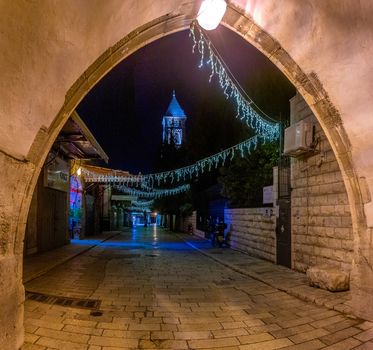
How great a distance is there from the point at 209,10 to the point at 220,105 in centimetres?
1802

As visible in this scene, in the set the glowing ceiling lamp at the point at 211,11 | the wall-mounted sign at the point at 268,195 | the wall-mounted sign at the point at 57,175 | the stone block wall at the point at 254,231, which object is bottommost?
the stone block wall at the point at 254,231

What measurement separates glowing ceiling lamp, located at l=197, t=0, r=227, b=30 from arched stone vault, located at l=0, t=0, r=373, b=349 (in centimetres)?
25

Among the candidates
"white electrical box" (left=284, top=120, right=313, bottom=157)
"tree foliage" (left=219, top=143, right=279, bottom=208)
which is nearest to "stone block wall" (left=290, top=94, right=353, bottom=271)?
"white electrical box" (left=284, top=120, right=313, bottom=157)

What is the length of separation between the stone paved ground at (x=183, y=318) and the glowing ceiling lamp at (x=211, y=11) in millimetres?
4100

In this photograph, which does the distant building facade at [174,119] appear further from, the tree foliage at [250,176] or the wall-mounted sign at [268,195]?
the wall-mounted sign at [268,195]

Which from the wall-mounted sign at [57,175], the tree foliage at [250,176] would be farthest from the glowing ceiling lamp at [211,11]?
the wall-mounted sign at [57,175]

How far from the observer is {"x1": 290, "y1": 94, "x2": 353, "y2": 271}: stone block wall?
7492 mm

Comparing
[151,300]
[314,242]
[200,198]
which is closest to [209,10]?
[151,300]

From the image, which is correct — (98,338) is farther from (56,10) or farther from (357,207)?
(357,207)

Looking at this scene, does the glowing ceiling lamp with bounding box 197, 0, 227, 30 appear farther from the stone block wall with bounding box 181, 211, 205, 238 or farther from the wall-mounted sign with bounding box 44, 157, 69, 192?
the stone block wall with bounding box 181, 211, 205, 238

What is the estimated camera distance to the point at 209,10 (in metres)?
4.12

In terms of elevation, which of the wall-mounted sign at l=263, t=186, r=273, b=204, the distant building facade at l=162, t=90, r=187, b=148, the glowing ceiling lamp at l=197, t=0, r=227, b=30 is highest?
the distant building facade at l=162, t=90, r=187, b=148

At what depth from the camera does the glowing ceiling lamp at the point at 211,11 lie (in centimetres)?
406

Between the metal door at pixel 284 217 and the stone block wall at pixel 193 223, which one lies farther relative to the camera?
the stone block wall at pixel 193 223
